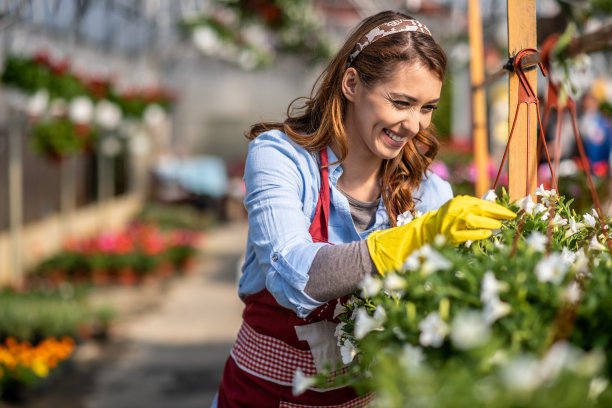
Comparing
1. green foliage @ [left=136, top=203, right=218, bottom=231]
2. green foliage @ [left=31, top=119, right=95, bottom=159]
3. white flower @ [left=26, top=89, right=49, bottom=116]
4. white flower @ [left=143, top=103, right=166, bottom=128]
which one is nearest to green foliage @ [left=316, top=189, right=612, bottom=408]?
white flower @ [left=26, top=89, right=49, bottom=116]

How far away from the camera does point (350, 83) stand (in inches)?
54.0

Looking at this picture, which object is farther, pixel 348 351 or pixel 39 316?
pixel 39 316

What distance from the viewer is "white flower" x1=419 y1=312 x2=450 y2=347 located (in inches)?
30.9

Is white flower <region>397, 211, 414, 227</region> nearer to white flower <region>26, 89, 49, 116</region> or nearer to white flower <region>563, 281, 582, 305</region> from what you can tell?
white flower <region>563, 281, 582, 305</region>

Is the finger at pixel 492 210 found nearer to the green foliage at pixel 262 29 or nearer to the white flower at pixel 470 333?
the white flower at pixel 470 333

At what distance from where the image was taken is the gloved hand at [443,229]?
1025mm

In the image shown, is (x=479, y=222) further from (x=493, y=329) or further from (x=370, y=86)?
(x=370, y=86)

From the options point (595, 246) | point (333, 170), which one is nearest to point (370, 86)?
point (333, 170)

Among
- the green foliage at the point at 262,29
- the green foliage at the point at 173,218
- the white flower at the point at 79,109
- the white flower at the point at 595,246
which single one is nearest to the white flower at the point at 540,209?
the white flower at the point at 595,246

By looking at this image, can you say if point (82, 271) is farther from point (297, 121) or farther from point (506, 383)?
A: point (506, 383)

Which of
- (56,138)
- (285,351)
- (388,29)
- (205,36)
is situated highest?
(205,36)

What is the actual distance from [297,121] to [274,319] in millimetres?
423

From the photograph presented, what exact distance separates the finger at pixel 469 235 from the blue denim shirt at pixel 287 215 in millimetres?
240

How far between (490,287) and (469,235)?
0.83 ft
